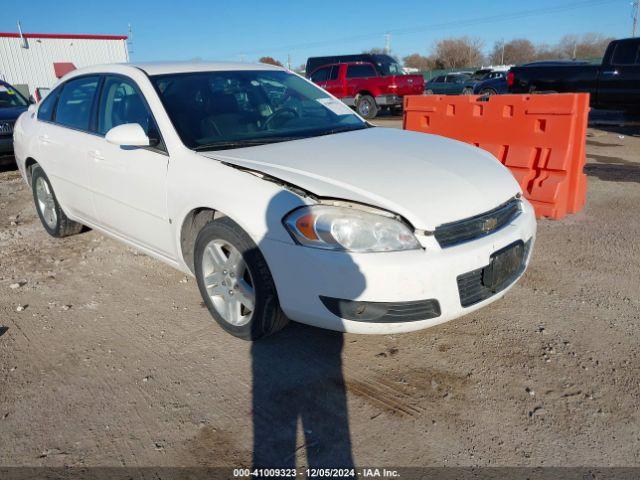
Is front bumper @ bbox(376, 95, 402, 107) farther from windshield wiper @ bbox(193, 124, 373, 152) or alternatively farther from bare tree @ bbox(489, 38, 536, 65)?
bare tree @ bbox(489, 38, 536, 65)

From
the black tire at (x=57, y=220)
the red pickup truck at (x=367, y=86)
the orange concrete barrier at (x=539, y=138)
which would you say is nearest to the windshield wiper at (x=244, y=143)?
the black tire at (x=57, y=220)

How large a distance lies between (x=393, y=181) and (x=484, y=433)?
1.29 metres

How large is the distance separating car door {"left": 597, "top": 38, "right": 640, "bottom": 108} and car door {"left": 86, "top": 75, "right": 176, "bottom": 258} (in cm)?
1150

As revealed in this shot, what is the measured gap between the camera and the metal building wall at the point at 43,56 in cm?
Result: 2823

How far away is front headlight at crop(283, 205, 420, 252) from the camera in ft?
8.00

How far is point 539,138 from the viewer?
17.3ft

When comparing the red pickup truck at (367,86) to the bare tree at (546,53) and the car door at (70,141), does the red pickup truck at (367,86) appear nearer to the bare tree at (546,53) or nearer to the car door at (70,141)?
the car door at (70,141)

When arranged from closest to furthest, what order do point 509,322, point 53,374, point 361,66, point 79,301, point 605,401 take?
point 605,401 < point 53,374 < point 509,322 < point 79,301 < point 361,66

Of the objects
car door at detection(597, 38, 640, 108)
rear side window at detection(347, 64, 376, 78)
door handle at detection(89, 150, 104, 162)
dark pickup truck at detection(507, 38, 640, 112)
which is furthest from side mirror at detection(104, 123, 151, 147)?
rear side window at detection(347, 64, 376, 78)

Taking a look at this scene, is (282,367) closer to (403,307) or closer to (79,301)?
(403,307)

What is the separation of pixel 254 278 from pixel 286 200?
472mm

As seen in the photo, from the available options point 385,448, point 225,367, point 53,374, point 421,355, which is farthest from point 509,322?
point 53,374

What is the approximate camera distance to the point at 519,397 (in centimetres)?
249

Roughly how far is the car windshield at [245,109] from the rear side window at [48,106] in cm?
179
